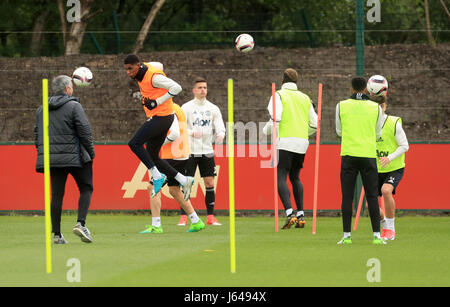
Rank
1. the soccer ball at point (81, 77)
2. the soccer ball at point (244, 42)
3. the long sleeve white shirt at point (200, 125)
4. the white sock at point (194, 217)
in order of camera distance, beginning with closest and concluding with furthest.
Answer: the white sock at point (194, 217) → the long sleeve white shirt at point (200, 125) → the soccer ball at point (81, 77) → the soccer ball at point (244, 42)

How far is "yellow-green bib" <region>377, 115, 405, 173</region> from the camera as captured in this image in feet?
38.9

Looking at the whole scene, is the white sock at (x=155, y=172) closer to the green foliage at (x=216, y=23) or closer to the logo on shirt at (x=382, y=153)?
the logo on shirt at (x=382, y=153)

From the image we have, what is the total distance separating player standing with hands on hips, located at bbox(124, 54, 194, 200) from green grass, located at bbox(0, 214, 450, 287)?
2.71 ft

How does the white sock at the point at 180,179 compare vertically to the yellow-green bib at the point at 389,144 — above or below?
below

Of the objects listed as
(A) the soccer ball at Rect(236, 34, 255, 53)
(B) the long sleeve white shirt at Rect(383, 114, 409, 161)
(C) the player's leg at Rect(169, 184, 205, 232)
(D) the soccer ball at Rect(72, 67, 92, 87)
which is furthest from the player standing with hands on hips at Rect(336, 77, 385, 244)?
(D) the soccer ball at Rect(72, 67, 92, 87)

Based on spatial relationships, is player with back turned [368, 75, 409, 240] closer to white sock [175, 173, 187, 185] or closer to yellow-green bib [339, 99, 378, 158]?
yellow-green bib [339, 99, 378, 158]

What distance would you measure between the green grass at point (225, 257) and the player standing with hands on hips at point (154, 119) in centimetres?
83

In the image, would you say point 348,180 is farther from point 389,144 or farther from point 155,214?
point 155,214

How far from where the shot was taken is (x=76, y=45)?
26188 mm

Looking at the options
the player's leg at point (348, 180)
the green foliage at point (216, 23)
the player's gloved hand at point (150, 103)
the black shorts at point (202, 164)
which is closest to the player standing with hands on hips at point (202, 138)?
the black shorts at point (202, 164)

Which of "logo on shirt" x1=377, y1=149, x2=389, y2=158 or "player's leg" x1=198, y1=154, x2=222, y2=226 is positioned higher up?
"logo on shirt" x1=377, y1=149, x2=389, y2=158

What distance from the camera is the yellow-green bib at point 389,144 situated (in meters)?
11.9

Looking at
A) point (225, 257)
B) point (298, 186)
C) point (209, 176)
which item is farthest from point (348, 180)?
point (209, 176)

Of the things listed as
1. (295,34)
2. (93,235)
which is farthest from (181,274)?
(295,34)
